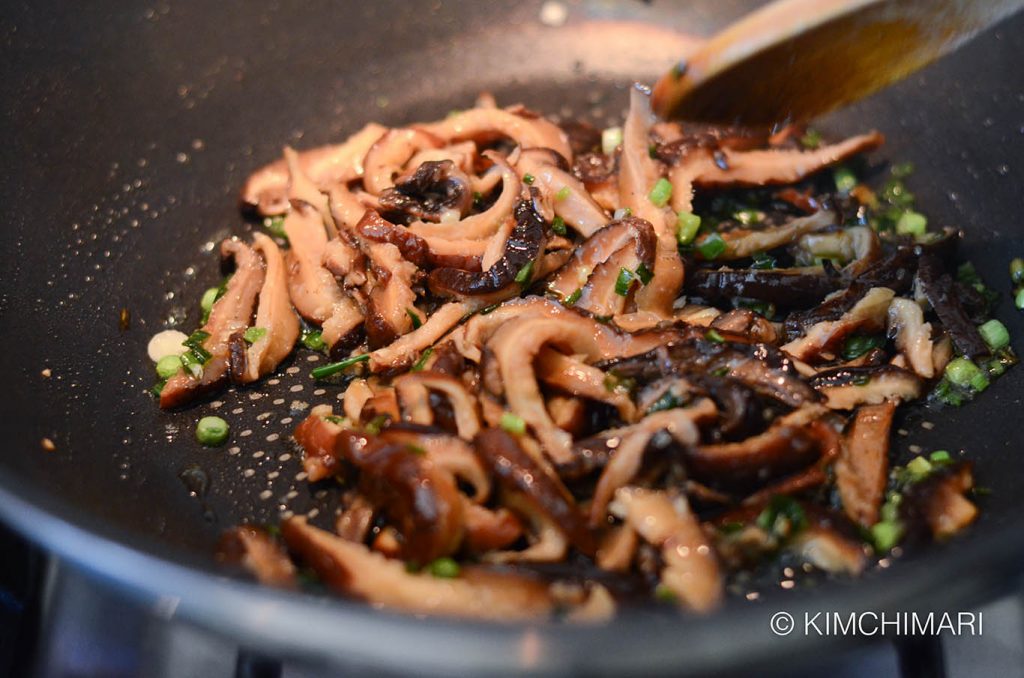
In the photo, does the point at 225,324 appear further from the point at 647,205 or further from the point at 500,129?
the point at 647,205

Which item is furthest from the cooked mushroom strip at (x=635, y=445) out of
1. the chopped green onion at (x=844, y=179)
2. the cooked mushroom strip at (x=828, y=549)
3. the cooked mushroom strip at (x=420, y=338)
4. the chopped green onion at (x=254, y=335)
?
the chopped green onion at (x=844, y=179)

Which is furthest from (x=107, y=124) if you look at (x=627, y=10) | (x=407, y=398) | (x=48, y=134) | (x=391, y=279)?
(x=627, y=10)

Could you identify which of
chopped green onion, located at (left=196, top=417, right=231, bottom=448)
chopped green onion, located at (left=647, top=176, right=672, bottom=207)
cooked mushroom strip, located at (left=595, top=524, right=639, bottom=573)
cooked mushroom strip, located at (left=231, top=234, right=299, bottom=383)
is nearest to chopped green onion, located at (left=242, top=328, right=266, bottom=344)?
cooked mushroom strip, located at (left=231, top=234, right=299, bottom=383)

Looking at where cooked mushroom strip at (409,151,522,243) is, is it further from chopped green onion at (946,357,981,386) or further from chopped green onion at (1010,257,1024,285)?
chopped green onion at (1010,257,1024,285)

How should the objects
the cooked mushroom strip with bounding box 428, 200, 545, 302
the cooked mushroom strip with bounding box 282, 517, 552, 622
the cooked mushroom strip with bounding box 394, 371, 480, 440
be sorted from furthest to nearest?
the cooked mushroom strip with bounding box 428, 200, 545, 302, the cooked mushroom strip with bounding box 394, 371, 480, 440, the cooked mushroom strip with bounding box 282, 517, 552, 622

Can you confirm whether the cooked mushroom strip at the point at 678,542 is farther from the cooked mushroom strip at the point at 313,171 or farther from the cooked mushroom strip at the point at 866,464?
the cooked mushroom strip at the point at 313,171

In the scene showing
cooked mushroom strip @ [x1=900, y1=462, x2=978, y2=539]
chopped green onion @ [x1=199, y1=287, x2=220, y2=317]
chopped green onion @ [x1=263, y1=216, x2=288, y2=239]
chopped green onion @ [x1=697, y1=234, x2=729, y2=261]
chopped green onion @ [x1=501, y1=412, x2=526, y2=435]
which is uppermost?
chopped green onion @ [x1=263, y1=216, x2=288, y2=239]
